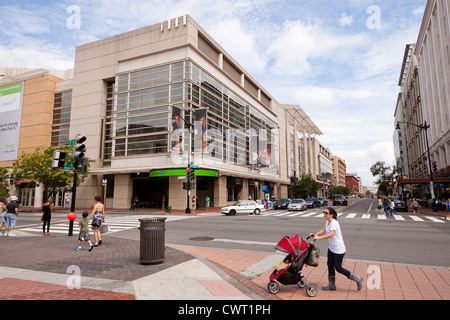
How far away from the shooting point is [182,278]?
542 centimetres

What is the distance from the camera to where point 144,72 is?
35656 mm

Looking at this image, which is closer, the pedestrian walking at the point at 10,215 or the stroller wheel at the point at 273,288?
the stroller wheel at the point at 273,288

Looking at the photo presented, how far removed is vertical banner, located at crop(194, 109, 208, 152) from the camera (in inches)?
1187

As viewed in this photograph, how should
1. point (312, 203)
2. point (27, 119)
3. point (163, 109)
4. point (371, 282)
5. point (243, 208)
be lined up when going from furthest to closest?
point (27, 119)
point (312, 203)
point (163, 109)
point (243, 208)
point (371, 282)

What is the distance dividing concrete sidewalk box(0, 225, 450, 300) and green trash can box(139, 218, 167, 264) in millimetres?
206

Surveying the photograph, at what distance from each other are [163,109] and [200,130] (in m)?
6.21

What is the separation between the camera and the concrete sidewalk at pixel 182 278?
461 centimetres

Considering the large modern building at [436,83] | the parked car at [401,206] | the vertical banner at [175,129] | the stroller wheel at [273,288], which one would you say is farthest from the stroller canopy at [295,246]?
the large modern building at [436,83]

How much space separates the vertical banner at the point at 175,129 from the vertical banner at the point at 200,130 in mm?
1938

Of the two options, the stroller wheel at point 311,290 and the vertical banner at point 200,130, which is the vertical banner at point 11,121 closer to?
the vertical banner at point 200,130

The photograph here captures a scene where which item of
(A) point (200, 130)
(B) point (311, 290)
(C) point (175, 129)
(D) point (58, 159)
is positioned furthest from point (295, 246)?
(A) point (200, 130)

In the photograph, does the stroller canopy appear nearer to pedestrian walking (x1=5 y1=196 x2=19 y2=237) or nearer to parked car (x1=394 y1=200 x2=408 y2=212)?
pedestrian walking (x1=5 y1=196 x2=19 y2=237)

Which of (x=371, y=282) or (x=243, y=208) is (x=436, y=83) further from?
(x=371, y=282)

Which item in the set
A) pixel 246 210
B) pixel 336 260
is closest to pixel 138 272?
pixel 336 260
